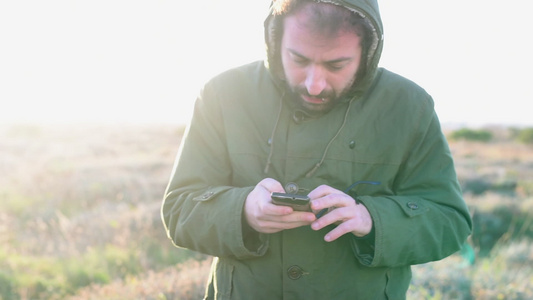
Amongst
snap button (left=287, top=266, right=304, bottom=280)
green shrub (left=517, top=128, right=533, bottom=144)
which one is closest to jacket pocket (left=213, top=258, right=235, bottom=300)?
snap button (left=287, top=266, right=304, bottom=280)

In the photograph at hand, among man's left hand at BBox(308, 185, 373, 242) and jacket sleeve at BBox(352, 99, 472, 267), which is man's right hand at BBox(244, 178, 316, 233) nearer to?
man's left hand at BBox(308, 185, 373, 242)

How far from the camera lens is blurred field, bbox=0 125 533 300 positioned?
16.1 ft

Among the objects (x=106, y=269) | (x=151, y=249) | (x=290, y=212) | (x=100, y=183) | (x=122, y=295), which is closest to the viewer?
(x=290, y=212)

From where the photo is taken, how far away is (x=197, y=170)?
2307mm

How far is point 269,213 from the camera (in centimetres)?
191

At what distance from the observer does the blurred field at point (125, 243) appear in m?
4.89

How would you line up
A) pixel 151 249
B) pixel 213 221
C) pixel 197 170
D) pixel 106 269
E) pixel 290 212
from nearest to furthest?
1. pixel 290 212
2. pixel 213 221
3. pixel 197 170
4. pixel 106 269
5. pixel 151 249

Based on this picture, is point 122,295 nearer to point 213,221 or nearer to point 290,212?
point 213,221

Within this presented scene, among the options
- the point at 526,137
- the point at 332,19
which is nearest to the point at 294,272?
the point at 332,19

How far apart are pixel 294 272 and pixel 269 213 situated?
16.4 inches

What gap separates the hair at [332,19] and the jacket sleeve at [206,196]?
0.58m

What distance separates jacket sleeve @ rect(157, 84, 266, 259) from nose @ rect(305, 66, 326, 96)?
0.49 metres

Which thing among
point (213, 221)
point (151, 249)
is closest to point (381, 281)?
point (213, 221)

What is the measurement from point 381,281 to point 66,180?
448 inches
